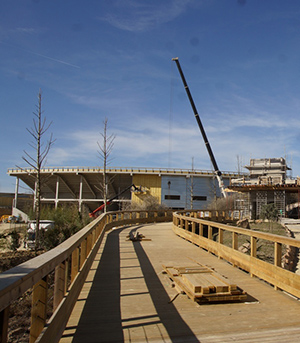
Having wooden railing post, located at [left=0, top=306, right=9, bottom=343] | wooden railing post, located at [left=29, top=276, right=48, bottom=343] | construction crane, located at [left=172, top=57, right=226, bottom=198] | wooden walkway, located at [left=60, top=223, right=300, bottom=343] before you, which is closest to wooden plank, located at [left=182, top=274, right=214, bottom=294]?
wooden walkway, located at [left=60, top=223, right=300, bottom=343]

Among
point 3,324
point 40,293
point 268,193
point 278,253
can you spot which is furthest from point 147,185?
point 3,324

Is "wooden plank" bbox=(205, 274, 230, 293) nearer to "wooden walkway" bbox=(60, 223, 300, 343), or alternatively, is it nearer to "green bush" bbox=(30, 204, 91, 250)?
"wooden walkway" bbox=(60, 223, 300, 343)

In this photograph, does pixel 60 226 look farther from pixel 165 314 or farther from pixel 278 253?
pixel 165 314

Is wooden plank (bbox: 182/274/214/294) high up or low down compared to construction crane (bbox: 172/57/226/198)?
down

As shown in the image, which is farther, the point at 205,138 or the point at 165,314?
the point at 205,138

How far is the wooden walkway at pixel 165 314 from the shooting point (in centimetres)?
423

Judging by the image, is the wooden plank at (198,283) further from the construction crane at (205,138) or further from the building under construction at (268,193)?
the construction crane at (205,138)

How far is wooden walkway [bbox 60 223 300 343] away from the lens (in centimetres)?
423

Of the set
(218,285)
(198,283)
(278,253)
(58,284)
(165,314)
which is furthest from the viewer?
(278,253)

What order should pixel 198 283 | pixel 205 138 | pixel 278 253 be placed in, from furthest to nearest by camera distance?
pixel 205 138
pixel 278 253
pixel 198 283

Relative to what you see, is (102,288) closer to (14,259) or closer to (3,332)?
(3,332)

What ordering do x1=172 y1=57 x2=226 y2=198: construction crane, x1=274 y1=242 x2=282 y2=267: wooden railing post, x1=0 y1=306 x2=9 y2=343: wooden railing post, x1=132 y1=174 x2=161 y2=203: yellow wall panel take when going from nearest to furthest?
x1=0 y1=306 x2=9 y2=343: wooden railing post → x1=274 y1=242 x2=282 y2=267: wooden railing post → x1=172 y1=57 x2=226 y2=198: construction crane → x1=132 y1=174 x2=161 y2=203: yellow wall panel

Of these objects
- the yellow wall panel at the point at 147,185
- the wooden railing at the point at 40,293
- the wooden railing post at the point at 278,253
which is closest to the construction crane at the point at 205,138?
the yellow wall panel at the point at 147,185

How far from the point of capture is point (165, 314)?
5043 mm
